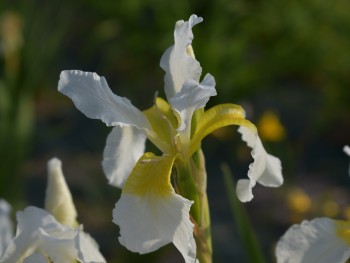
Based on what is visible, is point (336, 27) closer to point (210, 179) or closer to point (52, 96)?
point (210, 179)

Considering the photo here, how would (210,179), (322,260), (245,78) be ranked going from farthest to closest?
(245,78) → (210,179) → (322,260)

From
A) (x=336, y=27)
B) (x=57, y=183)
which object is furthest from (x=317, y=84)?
(x=57, y=183)

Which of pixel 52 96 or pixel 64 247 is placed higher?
pixel 64 247

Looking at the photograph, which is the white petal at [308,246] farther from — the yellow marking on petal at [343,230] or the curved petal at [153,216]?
the curved petal at [153,216]

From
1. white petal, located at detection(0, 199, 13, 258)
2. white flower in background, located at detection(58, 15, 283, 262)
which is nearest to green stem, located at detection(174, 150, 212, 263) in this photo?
white flower in background, located at detection(58, 15, 283, 262)

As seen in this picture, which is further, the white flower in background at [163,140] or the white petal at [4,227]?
the white petal at [4,227]

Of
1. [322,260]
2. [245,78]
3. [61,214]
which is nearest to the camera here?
[322,260]

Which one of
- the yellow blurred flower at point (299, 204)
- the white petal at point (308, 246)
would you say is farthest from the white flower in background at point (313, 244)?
the yellow blurred flower at point (299, 204)
